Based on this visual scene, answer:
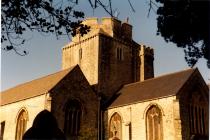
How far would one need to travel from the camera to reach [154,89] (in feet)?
103

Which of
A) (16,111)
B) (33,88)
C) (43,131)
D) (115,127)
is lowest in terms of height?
(43,131)

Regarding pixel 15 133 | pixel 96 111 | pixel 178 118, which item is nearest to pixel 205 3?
pixel 178 118

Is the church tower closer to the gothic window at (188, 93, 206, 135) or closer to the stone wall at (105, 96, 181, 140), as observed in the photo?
the stone wall at (105, 96, 181, 140)

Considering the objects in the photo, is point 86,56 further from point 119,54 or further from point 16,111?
point 16,111

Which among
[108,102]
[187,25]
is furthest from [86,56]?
[187,25]

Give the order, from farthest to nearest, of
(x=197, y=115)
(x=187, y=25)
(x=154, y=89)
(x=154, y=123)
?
(x=154, y=89) → (x=197, y=115) → (x=154, y=123) → (x=187, y=25)

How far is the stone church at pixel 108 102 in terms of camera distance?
1123 inches

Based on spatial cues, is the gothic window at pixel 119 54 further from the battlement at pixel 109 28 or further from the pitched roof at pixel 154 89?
the pitched roof at pixel 154 89

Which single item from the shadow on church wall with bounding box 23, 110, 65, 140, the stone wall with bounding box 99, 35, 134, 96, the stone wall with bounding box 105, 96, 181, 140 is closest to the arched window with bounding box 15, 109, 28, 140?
the stone wall with bounding box 105, 96, 181, 140

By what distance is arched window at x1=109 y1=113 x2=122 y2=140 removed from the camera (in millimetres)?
31669

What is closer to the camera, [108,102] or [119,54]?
[108,102]

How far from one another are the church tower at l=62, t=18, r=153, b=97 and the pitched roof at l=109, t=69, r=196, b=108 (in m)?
2.59

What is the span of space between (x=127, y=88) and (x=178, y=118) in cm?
974

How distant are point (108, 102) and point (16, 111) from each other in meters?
8.49
